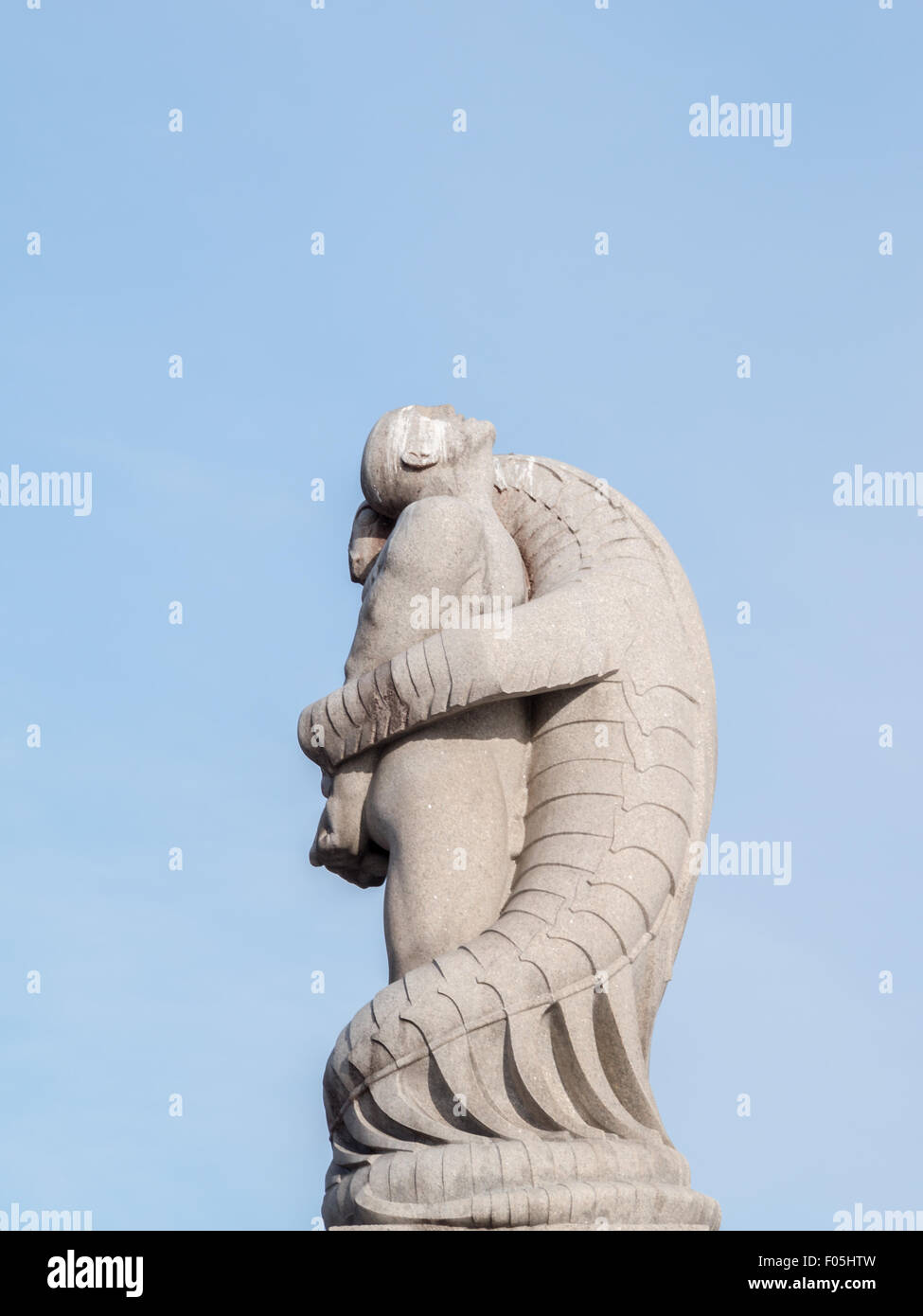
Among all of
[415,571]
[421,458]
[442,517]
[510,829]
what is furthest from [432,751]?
[421,458]

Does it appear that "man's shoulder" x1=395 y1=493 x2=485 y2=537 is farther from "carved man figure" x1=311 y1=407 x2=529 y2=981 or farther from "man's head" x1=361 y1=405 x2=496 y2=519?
"man's head" x1=361 y1=405 x2=496 y2=519

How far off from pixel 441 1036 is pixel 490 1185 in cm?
59

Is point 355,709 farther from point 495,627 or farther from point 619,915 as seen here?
point 619,915

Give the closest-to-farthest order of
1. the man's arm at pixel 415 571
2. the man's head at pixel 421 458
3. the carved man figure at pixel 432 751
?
the carved man figure at pixel 432 751
the man's arm at pixel 415 571
the man's head at pixel 421 458

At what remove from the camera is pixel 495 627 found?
Result: 7938mm

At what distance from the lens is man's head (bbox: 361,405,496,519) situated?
28.5 ft

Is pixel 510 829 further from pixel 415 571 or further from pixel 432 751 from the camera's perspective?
pixel 415 571

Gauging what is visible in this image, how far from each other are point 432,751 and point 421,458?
1.39 m

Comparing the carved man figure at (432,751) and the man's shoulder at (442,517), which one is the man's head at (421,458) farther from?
the man's shoulder at (442,517)

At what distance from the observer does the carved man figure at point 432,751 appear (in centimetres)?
789

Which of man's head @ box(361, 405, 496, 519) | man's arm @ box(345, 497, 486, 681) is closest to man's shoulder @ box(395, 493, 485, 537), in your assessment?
man's arm @ box(345, 497, 486, 681)

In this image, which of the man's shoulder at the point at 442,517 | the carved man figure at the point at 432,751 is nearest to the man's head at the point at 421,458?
the carved man figure at the point at 432,751
